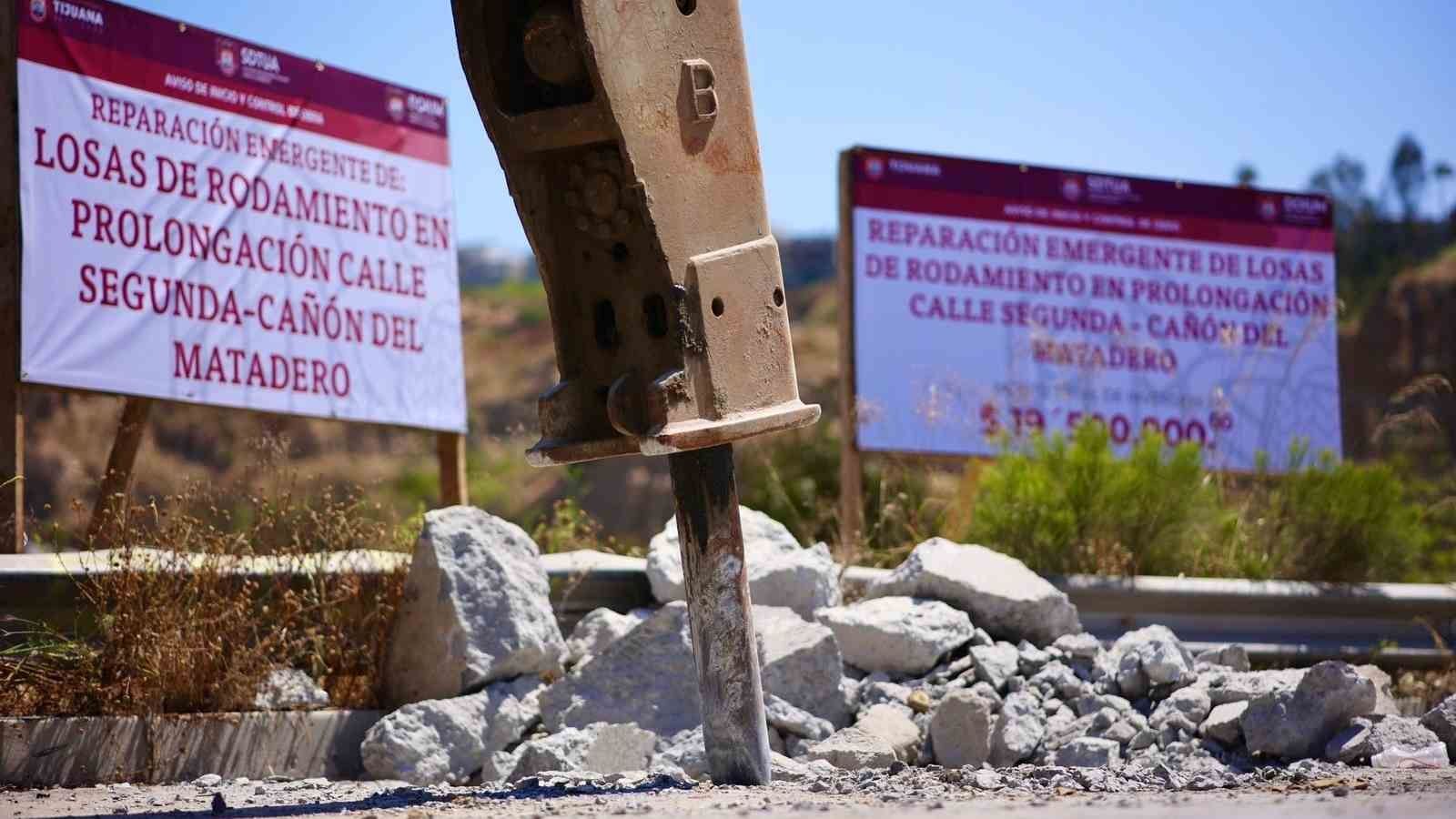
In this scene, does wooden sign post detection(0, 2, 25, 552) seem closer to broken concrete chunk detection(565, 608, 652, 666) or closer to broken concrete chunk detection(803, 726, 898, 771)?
broken concrete chunk detection(565, 608, 652, 666)

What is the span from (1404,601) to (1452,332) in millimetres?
33825

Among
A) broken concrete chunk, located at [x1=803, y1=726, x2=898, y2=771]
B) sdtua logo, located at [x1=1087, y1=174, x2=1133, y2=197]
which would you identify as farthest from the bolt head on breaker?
sdtua logo, located at [x1=1087, y1=174, x2=1133, y2=197]

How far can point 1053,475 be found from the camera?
29.5 feet

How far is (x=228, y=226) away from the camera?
875 cm

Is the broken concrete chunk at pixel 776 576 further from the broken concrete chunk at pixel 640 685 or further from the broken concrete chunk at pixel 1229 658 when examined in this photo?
the broken concrete chunk at pixel 1229 658

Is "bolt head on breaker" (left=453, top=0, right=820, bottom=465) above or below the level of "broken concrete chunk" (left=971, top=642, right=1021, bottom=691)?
above

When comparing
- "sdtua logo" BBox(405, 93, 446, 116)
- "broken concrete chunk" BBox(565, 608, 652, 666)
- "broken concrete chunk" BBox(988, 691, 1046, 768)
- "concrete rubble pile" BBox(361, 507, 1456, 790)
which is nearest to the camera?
"concrete rubble pile" BBox(361, 507, 1456, 790)

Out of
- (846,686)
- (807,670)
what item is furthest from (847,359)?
(807,670)

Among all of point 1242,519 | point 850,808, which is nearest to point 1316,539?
point 1242,519

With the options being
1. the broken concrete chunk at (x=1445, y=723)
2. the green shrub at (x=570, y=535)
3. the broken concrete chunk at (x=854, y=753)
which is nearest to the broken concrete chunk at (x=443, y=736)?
the broken concrete chunk at (x=854, y=753)

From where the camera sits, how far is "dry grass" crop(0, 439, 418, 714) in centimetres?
620

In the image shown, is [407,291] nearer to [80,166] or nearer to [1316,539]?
[80,166]

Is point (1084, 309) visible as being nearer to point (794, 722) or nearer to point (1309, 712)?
point (1309, 712)

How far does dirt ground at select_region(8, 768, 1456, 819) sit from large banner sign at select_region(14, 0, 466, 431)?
9.89ft
